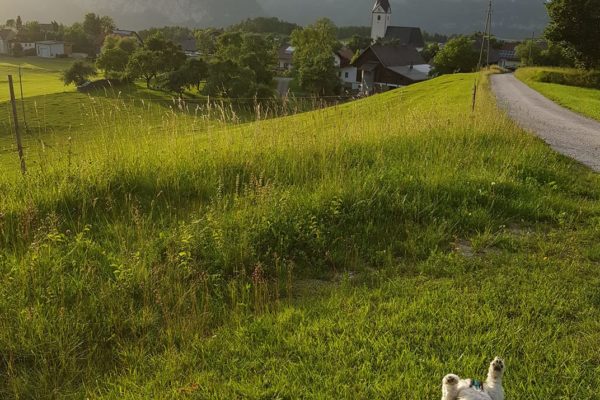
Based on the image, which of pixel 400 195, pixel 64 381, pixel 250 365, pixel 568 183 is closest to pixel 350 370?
pixel 250 365

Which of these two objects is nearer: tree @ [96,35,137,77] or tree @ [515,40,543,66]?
tree @ [515,40,543,66]

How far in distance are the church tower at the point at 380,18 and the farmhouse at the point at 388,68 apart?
52518 millimetres

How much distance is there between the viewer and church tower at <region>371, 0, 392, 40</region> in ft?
427

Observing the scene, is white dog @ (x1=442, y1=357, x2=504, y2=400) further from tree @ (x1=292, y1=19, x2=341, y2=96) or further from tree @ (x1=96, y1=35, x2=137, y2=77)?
tree @ (x1=96, y1=35, x2=137, y2=77)

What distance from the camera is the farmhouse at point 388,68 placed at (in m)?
74.9

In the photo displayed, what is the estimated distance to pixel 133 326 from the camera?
342 cm

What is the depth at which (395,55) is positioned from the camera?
263 feet

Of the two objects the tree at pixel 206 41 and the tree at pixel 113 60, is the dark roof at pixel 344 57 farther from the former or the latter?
the tree at pixel 113 60

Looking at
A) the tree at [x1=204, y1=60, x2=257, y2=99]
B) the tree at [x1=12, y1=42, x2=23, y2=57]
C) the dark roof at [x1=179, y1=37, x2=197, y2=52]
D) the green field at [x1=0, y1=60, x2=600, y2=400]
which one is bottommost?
the green field at [x1=0, y1=60, x2=600, y2=400]

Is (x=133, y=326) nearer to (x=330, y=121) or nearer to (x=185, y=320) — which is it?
(x=185, y=320)

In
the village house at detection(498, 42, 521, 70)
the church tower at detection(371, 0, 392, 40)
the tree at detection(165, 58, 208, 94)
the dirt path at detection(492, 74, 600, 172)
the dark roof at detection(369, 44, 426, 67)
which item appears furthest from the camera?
the church tower at detection(371, 0, 392, 40)

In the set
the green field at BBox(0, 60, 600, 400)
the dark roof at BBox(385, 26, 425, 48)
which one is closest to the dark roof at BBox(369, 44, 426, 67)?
the dark roof at BBox(385, 26, 425, 48)

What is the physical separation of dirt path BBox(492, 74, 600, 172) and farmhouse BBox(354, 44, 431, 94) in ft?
160

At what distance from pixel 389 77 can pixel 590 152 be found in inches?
2689
